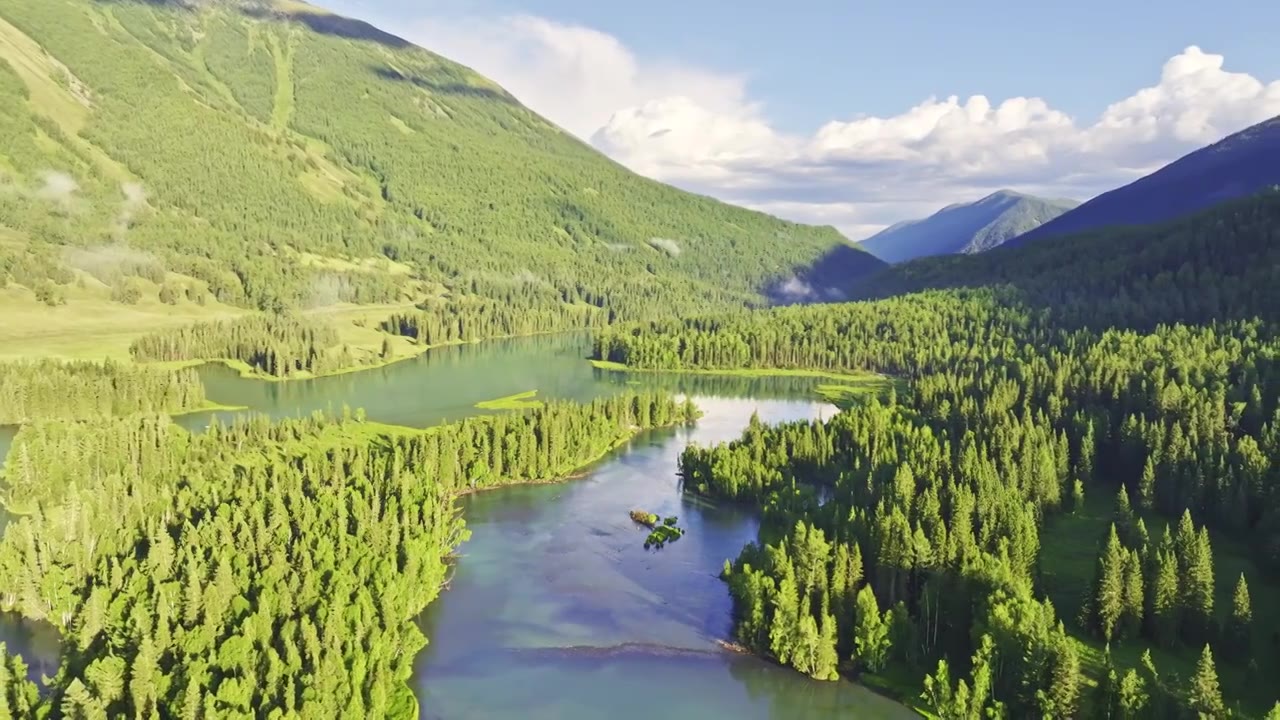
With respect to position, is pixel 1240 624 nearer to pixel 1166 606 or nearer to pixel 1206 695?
pixel 1166 606

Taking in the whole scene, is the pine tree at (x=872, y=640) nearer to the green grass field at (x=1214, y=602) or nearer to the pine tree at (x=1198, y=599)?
the green grass field at (x=1214, y=602)

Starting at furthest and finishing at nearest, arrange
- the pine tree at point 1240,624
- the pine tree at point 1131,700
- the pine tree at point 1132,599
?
the pine tree at point 1132,599, the pine tree at point 1240,624, the pine tree at point 1131,700

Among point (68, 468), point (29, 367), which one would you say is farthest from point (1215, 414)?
point (29, 367)

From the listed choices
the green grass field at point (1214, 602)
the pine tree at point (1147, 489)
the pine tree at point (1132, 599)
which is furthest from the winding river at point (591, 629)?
the pine tree at point (1147, 489)

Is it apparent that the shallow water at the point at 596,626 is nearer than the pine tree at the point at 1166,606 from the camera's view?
Yes

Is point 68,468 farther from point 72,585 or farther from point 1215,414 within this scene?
point 1215,414

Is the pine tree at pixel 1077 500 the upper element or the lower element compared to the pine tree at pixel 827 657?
upper
